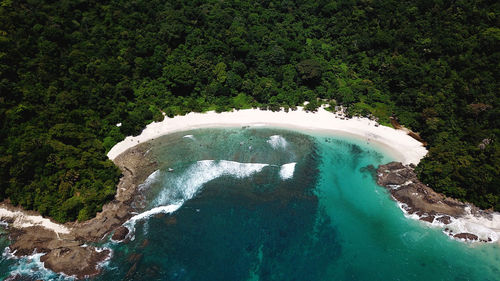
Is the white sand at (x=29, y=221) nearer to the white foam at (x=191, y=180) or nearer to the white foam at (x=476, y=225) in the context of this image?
the white foam at (x=191, y=180)

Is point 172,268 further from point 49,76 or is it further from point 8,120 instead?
point 49,76

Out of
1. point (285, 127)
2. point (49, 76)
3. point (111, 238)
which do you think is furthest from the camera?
point (285, 127)

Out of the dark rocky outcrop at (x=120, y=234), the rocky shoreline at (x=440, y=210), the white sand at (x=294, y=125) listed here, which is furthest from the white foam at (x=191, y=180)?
the rocky shoreline at (x=440, y=210)

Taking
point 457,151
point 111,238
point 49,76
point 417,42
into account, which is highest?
point 417,42

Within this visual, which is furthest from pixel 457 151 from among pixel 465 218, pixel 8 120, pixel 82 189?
pixel 8 120

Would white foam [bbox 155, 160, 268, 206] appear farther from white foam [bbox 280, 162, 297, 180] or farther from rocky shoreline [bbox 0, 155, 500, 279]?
rocky shoreline [bbox 0, 155, 500, 279]

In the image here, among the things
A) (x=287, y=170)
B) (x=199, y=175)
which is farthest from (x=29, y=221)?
(x=287, y=170)
